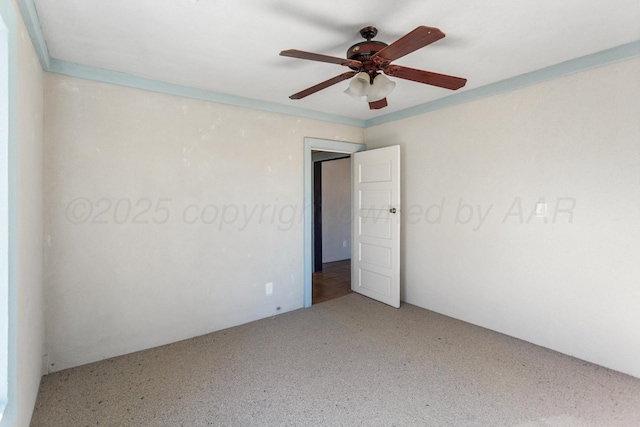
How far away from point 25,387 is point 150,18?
7.25 feet

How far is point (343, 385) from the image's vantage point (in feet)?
7.32

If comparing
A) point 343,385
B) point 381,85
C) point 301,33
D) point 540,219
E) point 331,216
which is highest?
point 301,33

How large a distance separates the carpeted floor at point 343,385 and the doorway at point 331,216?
2.78 meters

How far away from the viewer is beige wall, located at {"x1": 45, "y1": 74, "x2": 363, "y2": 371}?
7.94 feet

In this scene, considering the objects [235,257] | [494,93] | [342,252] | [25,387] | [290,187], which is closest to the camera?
[25,387]

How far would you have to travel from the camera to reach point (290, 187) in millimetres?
3639

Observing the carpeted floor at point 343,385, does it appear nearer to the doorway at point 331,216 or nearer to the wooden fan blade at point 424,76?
the wooden fan blade at point 424,76

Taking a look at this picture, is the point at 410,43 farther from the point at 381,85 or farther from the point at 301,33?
the point at 301,33

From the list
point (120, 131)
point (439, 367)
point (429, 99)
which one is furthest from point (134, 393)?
point (429, 99)

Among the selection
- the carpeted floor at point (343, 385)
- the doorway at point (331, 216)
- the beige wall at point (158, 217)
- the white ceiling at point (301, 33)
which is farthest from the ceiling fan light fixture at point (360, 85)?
the doorway at point (331, 216)

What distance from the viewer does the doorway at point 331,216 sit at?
574 centimetres

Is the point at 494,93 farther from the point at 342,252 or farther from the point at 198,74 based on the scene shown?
the point at 342,252

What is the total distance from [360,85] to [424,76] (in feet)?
1.35

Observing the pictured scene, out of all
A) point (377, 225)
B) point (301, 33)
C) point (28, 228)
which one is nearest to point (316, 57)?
point (301, 33)
